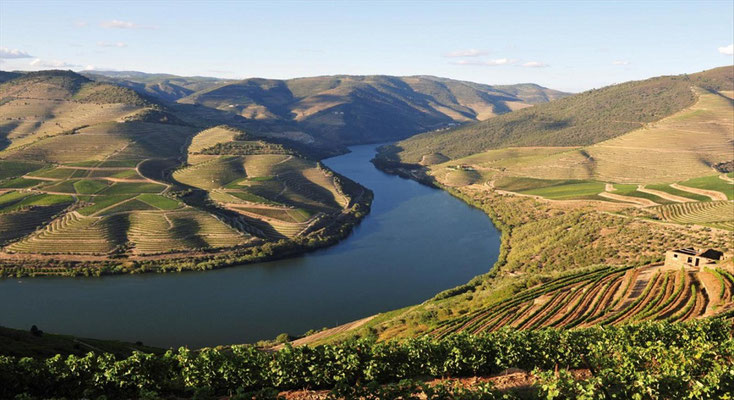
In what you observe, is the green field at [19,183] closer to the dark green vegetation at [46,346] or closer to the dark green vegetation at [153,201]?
→ the dark green vegetation at [153,201]

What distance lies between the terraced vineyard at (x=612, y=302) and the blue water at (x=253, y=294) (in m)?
27.2

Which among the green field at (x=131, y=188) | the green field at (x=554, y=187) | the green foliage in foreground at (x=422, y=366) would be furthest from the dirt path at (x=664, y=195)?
the green field at (x=131, y=188)

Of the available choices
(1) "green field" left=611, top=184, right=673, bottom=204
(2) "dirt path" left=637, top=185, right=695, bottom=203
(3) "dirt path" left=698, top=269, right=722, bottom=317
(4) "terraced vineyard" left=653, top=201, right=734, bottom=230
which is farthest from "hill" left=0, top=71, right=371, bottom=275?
(2) "dirt path" left=637, top=185, right=695, bottom=203

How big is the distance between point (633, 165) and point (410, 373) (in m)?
174

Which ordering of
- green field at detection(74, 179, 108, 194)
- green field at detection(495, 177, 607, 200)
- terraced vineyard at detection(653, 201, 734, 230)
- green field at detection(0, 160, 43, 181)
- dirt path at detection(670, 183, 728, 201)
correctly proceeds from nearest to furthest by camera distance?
1. terraced vineyard at detection(653, 201, 734, 230)
2. dirt path at detection(670, 183, 728, 201)
3. green field at detection(74, 179, 108, 194)
4. green field at detection(0, 160, 43, 181)
5. green field at detection(495, 177, 607, 200)

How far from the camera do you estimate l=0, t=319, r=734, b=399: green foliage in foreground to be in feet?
83.4

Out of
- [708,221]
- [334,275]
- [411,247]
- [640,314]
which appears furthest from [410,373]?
[708,221]

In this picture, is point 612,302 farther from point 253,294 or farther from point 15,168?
point 15,168

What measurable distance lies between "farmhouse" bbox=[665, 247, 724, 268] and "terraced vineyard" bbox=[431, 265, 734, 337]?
4.88 feet

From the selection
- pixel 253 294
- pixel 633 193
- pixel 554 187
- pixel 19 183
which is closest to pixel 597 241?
pixel 633 193

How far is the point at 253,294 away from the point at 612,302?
62.5 m

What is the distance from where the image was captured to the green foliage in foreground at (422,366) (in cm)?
2541

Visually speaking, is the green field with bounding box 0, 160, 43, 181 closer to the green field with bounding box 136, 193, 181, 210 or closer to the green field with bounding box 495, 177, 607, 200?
the green field with bounding box 136, 193, 181, 210

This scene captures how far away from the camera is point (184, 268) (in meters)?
100
